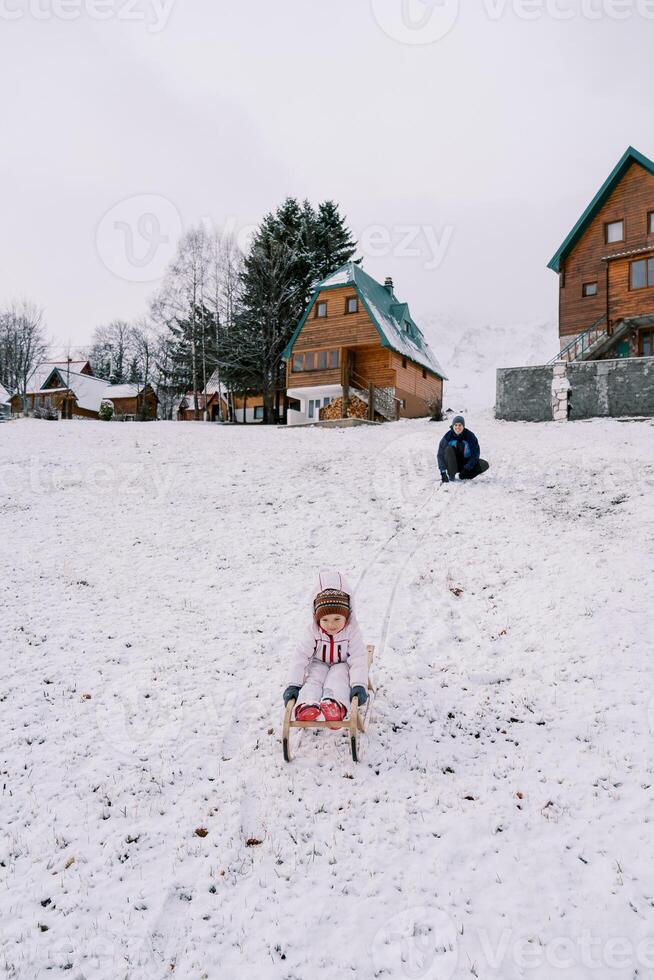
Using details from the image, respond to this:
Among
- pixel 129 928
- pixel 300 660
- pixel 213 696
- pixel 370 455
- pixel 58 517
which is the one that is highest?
pixel 370 455

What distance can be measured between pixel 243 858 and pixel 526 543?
737cm

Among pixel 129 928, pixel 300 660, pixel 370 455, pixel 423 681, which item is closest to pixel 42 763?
pixel 129 928

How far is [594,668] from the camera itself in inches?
243

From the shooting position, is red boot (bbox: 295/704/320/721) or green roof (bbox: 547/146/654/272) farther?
green roof (bbox: 547/146/654/272)

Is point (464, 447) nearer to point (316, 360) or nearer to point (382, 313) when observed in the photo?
point (316, 360)

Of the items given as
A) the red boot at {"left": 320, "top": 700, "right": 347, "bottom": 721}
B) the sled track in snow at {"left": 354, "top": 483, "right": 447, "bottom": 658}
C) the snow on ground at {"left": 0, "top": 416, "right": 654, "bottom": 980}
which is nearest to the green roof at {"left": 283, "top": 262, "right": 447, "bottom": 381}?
the sled track in snow at {"left": 354, "top": 483, "right": 447, "bottom": 658}

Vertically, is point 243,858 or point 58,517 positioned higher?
point 58,517

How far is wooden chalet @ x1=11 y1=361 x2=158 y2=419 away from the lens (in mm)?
53750

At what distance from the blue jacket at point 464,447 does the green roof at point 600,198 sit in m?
20.5

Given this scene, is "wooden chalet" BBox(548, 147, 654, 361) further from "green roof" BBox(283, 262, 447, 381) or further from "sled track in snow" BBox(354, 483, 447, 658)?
"sled track in snow" BBox(354, 483, 447, 658)

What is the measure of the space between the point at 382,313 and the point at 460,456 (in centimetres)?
2065

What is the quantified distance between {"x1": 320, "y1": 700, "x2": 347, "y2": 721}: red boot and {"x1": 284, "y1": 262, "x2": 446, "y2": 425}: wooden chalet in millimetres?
24824

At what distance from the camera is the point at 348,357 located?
30.8 metres

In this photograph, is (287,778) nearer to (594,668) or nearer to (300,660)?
(300,660)
